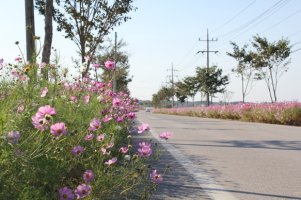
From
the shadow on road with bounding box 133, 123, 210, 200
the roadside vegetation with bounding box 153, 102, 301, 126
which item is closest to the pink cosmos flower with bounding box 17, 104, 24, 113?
the shadow on road with bounding box 133, 123, 210, 200

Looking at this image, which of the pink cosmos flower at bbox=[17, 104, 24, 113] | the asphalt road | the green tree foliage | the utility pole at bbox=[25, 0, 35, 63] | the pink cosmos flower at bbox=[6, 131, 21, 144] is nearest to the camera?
the pink cosmos flower at bbox=[6, 131, 21, 144]

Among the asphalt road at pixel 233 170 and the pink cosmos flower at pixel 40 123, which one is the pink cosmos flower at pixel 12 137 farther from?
the asphalt road at pixel 233 170

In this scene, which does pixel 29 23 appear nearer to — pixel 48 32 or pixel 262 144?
pixel 48 32

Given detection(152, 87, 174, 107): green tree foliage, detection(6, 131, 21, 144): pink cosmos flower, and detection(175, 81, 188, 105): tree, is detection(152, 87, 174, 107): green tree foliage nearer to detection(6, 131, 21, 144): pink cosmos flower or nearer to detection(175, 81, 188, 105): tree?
detection(175, 81, 188, 105): tree

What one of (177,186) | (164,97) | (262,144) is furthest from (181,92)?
(177,186)

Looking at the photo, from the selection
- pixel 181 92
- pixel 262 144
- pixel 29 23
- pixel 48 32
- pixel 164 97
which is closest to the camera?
pixel 29 23

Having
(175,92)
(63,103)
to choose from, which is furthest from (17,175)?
(175,92)

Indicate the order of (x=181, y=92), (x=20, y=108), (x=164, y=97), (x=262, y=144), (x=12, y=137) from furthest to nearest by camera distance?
(x=164, y=97) < (x=181, y=92) < (x=262, y=144) < (x=20, y=108) < (x=12, y=137)

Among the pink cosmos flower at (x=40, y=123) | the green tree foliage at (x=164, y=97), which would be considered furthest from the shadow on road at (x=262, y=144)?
the green tree foliage at (x=164, y=97)

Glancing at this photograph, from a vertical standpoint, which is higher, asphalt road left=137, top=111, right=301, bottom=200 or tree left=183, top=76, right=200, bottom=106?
tree left=183, top=76, right=200, bottom=106

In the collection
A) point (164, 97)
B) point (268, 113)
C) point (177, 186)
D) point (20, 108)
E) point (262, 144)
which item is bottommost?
point (177, 186)

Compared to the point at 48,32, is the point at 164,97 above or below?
above

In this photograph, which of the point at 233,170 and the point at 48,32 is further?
the point at 48,32

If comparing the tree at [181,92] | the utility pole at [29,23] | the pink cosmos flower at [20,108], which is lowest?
the pink cosmos flower at [20,108]
